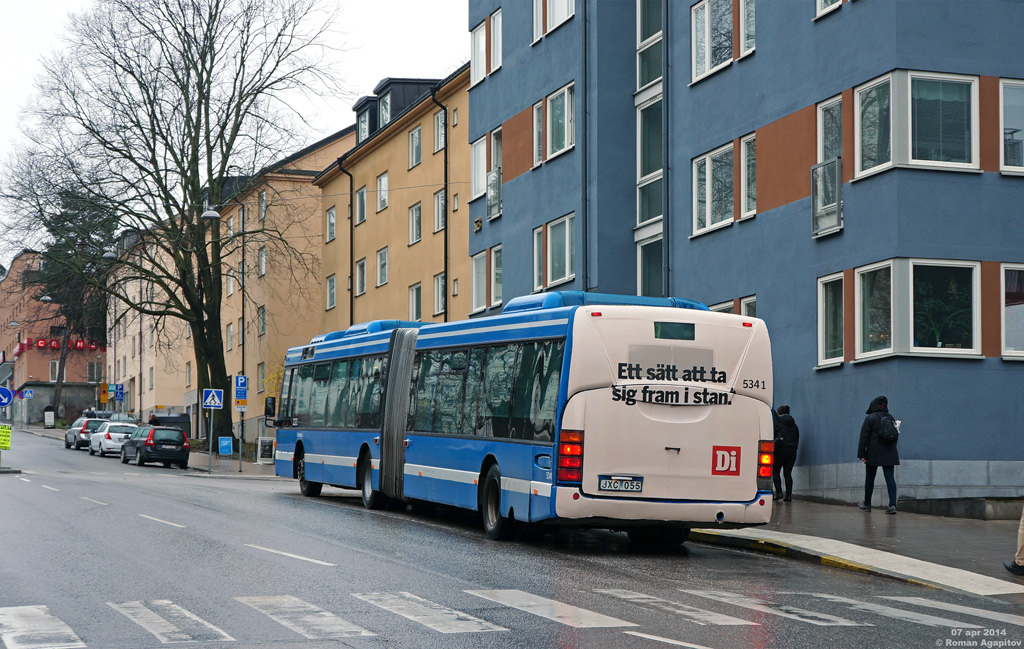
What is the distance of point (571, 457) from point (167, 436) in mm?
33024

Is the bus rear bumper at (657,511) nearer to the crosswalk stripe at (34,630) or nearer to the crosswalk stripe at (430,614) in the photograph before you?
the crosswalk stripe at (430,614)

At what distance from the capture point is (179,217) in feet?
166

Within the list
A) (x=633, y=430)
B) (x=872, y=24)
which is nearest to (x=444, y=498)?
(x=633, y=430)

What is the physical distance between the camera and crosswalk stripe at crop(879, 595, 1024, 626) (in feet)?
35.8

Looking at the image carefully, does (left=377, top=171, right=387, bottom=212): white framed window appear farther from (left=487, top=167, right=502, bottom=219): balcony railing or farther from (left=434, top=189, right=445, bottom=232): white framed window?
(left=487, top=167, right=502, bottom=219): balcony railing

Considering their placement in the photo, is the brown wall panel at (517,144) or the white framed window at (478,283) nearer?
the brown wall panel at (517,144)

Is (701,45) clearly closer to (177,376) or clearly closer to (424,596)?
(424,596)

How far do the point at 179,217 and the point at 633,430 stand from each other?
38.1 meters

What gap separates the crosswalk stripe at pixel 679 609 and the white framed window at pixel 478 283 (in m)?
27.4

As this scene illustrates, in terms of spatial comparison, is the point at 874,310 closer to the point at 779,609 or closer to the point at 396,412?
the point at 396,412

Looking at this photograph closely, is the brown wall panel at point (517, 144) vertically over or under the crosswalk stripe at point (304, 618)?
over

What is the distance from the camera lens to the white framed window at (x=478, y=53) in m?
37.8

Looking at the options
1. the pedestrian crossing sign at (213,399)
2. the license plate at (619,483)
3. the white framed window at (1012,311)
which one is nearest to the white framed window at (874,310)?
the white framed window at (1012,311)

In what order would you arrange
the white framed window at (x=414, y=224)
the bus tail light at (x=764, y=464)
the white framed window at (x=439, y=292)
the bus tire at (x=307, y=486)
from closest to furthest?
the bus tail light at (x=764, y=464) → the bus tire at (x=307, y=486) → the white framed window at (x=439, y=292) → the white framed window at (x=414, y=224)
